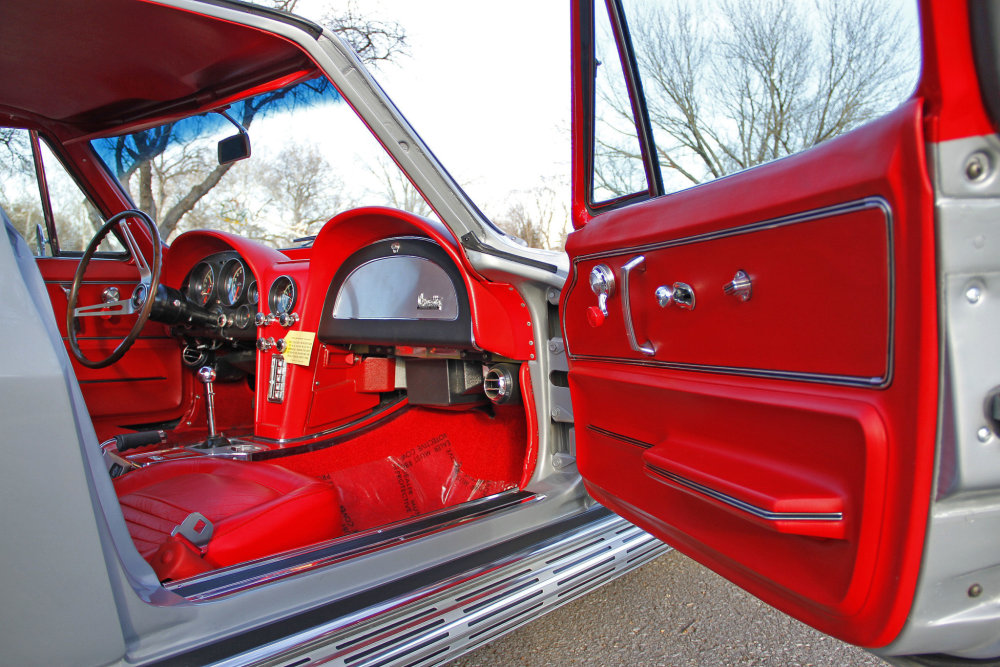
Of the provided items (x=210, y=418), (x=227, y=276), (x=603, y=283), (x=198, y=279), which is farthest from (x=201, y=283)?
(x=603, y=283)

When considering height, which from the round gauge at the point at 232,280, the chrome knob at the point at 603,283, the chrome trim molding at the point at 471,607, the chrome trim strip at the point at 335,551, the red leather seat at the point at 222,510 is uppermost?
the round gauge at the point at 232,280

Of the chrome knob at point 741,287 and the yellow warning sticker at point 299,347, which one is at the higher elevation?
the chrome knob at point 741,287

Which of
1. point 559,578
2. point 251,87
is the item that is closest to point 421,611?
point 559,578

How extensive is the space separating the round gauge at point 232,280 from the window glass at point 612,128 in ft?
6.82

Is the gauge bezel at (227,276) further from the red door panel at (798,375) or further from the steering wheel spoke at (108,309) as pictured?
the red door panel at (798,375)

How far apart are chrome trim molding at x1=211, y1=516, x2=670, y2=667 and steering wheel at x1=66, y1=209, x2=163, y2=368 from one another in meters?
1.62

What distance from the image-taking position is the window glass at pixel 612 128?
1.47 meters

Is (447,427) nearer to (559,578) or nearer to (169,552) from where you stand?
(559,578)

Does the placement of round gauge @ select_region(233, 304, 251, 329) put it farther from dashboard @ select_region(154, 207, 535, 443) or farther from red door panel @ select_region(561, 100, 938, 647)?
red door panel @ select_region(561, 100, 938, 647)

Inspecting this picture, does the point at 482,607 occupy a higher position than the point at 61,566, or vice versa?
the point at 61,566

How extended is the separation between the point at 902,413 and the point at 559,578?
3.73ft

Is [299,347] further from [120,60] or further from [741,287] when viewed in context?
[741,287]

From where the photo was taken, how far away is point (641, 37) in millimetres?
1403

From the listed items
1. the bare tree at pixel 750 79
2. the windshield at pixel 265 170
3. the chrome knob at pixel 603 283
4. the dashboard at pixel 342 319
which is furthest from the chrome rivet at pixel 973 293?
the windshield at pixel 265 170
